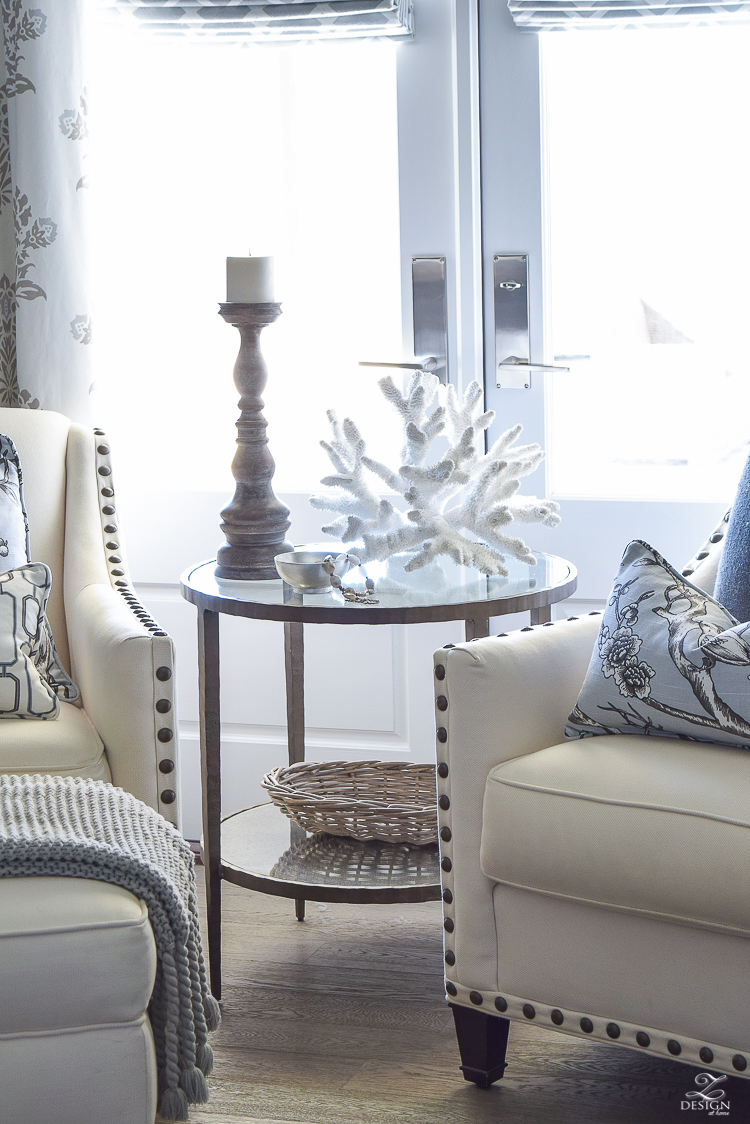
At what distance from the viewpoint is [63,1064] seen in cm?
131

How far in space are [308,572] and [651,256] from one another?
0.91 meters

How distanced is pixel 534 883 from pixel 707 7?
1.54 meters

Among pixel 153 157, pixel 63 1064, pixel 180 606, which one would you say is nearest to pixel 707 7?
pixel 153 157

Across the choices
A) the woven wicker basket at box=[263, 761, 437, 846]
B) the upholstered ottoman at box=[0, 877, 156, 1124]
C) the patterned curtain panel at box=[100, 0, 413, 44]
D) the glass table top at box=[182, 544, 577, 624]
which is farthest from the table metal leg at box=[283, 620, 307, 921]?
the patterned curtain panel at box=[100, 0, 413, 44]

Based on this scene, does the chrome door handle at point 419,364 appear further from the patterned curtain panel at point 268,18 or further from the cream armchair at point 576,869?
the cream armchair at point 576,869

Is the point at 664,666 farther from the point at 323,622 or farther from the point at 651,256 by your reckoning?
the point at 651,256

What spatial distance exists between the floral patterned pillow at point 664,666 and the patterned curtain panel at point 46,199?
4.03 ft

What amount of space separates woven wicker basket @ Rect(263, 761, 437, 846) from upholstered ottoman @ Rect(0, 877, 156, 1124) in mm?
735

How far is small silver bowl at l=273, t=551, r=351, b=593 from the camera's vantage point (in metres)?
1.93

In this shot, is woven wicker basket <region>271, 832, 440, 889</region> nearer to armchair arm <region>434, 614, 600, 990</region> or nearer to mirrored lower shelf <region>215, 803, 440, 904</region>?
mirrored lower shelf <region>215, 803, 440, 904</region>

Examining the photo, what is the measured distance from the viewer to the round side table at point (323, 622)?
6.04 feet

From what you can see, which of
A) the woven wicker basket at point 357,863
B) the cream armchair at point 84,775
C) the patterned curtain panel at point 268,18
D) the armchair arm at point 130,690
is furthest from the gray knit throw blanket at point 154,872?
the patterned curtain panel at point 268,18

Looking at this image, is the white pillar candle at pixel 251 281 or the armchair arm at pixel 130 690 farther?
the white pillar candle at pixel 251 281

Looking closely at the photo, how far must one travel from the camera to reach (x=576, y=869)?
1512mm
